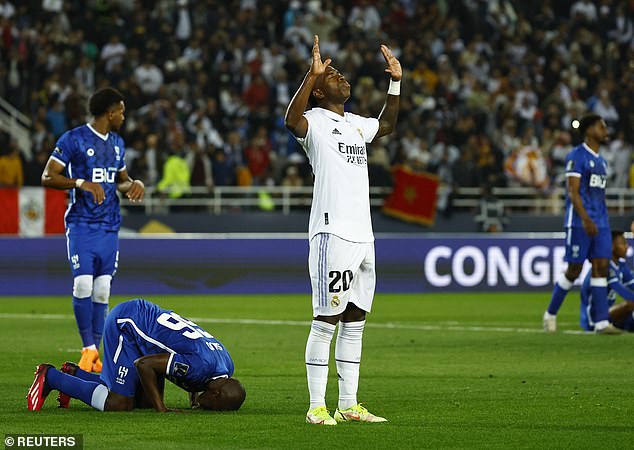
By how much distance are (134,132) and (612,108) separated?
11.4m

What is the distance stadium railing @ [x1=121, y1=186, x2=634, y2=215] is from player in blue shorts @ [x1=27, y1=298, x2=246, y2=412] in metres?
17.0

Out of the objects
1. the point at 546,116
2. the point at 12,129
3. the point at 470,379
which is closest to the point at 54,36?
the point at 12,129

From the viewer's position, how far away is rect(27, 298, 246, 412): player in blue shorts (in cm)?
914

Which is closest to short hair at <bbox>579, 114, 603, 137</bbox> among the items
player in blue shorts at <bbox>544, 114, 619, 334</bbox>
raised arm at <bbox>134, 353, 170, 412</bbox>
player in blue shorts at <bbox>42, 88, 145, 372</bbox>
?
player in blue shorts at <bbox>544, 114, 619, 334</bbox>

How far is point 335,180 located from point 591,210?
7.38m

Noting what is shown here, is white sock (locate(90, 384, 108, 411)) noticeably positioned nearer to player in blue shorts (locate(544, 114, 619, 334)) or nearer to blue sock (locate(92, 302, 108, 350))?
blue sock (locate(92, 302, 108, 350))

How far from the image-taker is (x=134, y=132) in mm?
27125

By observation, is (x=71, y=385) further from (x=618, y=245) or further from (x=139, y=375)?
(x=618, y=245)

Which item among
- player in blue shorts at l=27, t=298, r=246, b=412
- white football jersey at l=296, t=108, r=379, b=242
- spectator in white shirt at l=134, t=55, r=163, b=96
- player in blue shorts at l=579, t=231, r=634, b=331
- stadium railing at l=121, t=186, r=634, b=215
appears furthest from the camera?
spectator in white shirt at l=134, t=55, r=163, b=96

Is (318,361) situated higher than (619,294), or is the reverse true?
(318,361)

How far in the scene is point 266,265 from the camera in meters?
23.4

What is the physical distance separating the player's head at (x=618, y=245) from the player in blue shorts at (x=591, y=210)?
0.96m

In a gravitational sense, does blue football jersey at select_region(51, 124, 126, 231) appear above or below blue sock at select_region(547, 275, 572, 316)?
above

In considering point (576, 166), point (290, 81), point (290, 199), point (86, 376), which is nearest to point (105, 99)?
point (86, 376)
